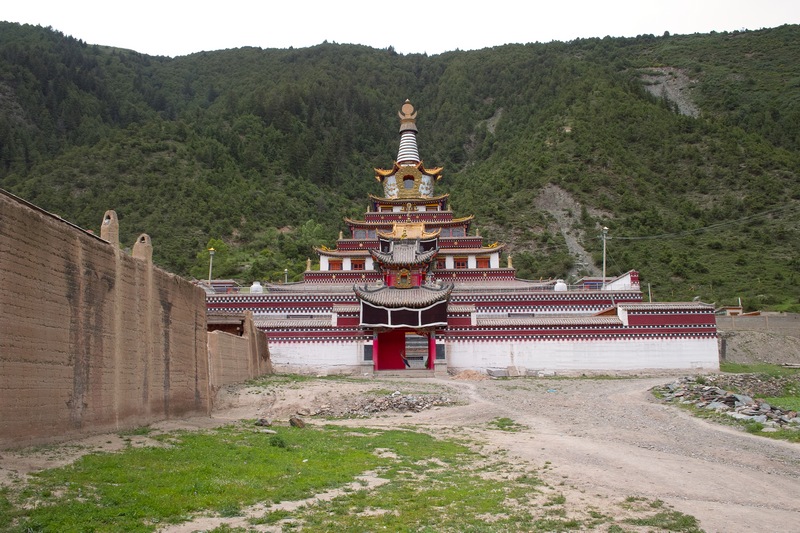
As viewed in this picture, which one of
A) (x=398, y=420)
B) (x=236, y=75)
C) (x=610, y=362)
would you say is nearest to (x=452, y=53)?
(x=236, y=75)

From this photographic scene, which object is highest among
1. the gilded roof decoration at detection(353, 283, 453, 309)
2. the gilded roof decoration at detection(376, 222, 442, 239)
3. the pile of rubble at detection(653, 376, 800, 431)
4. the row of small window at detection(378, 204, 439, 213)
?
the row of small window at detection(378, 204, 439, 213)

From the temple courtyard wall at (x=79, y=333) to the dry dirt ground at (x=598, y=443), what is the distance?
2.06 ft

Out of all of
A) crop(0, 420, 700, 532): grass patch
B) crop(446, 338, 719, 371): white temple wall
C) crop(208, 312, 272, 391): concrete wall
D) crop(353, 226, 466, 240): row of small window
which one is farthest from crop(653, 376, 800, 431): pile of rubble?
crop(353, 226, 466, 240): row of small window

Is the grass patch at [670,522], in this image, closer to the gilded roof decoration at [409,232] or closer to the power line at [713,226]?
the gilded roof decoration at [409,232]

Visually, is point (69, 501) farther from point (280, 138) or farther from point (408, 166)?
point (280, 138)

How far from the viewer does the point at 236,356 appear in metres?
25.8

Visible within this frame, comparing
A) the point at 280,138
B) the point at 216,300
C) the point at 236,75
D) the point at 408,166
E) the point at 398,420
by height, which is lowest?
the point at 398,420

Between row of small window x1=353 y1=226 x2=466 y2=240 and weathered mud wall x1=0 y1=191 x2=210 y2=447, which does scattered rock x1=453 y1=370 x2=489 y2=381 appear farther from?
row of small window x1=353 y1=226 x2=466 y2=240

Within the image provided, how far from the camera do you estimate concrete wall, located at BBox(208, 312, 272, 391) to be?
22109 mm

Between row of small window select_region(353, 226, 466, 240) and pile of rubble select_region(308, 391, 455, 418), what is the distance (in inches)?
1260

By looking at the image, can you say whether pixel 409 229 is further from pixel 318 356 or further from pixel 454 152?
pixel 454 152

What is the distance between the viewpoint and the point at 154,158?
95.1 meters

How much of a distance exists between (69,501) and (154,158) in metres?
94.9

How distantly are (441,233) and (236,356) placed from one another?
31.9 metres
